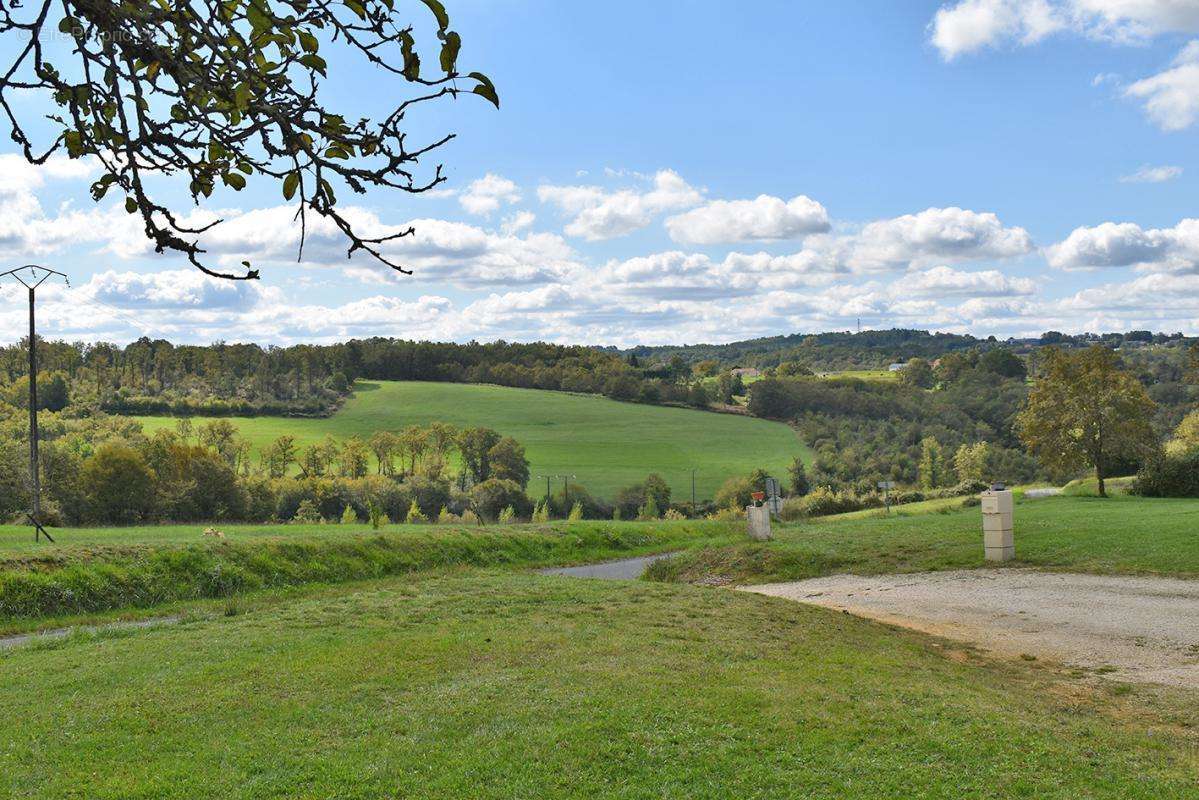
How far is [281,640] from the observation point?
41.5 ft

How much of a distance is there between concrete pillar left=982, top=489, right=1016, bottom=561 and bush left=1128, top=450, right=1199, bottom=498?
21.6 meters

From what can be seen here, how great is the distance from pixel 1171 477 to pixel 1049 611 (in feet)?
94.4

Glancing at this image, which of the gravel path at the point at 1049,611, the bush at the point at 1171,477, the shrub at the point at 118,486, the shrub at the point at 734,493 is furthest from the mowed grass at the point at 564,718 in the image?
the shrub at the point at 734,493

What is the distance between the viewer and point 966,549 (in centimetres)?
2584

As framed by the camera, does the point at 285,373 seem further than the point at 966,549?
Yes

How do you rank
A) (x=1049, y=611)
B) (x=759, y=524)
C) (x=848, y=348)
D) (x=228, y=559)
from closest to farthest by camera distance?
(x=1049, y=611) < (x=228, y=559) < (x=759, y=524) < (x=848, y=348)

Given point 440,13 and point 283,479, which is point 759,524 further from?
point 283,479

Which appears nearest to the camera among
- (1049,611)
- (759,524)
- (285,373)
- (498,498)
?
(1049,611)

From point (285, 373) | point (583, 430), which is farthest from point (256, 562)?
point (285, 373)

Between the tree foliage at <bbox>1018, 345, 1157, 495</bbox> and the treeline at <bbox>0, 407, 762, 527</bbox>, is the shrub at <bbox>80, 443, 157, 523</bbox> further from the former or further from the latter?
the tree foliage at <bbox>1018, 345, 1157, 495</bbox>

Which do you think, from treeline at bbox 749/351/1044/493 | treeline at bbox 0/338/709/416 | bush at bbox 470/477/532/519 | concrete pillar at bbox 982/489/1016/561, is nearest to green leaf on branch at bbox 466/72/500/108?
concrete pillar at bbox 982/489/1016/561

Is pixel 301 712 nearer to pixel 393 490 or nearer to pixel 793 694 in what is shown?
pixel 793 694

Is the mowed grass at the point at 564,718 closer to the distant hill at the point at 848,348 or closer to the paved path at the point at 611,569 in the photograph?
the paved path at the point at 611,569

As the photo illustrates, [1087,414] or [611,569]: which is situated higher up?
[1087,414]
